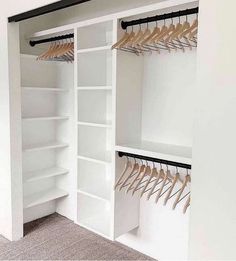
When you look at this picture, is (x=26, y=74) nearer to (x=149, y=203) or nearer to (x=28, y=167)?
(x=28, y=167)

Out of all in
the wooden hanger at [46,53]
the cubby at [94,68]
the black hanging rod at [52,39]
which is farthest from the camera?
the wooden hanger at [46,53]

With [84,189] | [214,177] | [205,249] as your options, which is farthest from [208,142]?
[84,189]

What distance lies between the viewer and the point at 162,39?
6.86ft

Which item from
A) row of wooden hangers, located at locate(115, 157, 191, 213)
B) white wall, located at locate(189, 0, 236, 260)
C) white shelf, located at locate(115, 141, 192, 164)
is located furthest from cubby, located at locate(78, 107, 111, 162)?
white wall, located at locate(189, 0, 236, 260)

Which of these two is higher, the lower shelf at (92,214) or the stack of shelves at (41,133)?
the stack of shelves at (41,133)

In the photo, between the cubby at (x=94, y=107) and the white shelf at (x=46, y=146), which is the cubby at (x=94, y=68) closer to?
the cubby at (x=94, y=107)

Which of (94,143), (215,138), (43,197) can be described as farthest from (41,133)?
(215,138)

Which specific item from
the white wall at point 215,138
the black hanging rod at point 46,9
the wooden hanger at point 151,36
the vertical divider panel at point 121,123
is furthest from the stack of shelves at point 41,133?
the white wall at point 215,138

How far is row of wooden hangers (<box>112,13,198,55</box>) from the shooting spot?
1986mm

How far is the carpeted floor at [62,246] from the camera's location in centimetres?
268

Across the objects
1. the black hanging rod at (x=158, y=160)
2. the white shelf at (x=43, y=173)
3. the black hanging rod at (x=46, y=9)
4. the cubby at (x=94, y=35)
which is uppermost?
the black hanging rod at (x=46, y=9)

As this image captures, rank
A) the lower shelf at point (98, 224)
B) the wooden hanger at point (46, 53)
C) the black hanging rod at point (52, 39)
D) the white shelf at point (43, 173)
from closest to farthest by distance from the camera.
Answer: the lower shelf at point (98, 224)
the black hanging rod at point (52, 39)
the wooden hanger at point (46, 53)
the white shelf at point (43, 173)

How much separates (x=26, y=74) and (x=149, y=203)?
1979mm

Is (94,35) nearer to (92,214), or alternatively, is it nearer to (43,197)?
(92,214)
